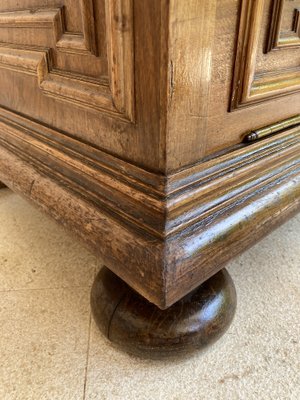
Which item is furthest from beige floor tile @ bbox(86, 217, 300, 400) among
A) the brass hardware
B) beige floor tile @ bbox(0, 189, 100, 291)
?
the brass hardware

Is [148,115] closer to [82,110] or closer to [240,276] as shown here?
[82,110]

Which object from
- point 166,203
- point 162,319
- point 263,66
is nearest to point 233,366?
point 162,319

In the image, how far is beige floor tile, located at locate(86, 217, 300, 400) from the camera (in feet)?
1.16

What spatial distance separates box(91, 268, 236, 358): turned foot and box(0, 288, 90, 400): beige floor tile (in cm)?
4

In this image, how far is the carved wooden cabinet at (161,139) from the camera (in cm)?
28

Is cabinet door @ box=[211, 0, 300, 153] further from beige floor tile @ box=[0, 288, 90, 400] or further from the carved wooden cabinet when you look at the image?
beige floor tile @ box=[0, 288, 90, 400]

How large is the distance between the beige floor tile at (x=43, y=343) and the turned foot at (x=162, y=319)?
4cm

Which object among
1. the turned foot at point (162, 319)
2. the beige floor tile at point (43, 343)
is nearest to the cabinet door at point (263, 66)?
the turned foot at point (162, 319)

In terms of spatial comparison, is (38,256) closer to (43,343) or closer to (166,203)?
(43,343)

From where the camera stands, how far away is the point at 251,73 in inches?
13.2

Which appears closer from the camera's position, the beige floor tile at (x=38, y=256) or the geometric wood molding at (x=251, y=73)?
the geometric wood molding at (x=251, y=73)

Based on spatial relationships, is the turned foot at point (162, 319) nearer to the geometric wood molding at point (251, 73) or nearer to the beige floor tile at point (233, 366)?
the beige floor tile at point (233, 366)

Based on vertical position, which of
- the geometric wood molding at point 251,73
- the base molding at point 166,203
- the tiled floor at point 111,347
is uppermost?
the geometric wood molding at point 251,73

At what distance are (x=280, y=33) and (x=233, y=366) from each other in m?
0.35
